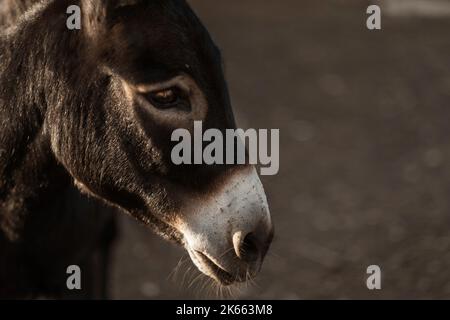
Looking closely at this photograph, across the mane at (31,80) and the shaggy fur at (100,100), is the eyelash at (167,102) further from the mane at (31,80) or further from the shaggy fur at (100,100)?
the mane at (31,80)

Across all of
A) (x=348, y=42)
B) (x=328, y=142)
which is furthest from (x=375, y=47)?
(x=328, y=142)

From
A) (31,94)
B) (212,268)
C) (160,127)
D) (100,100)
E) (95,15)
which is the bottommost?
(212,268)

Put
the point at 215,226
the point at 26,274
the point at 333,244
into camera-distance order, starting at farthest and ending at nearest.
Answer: the point at 333,244
the point at 26,274
the point at 215,226

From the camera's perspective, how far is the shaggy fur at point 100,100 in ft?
Result: 10.7

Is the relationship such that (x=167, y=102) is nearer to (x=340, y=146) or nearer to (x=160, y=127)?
(x=160, y=127)

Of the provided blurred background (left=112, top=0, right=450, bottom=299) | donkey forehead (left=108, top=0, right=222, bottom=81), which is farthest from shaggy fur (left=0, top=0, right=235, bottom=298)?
blurred background (left=112, top=0, right=450, bottom=299)

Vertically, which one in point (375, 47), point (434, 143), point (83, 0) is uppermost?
point (375, 47)

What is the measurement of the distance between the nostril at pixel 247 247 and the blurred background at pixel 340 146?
564mm

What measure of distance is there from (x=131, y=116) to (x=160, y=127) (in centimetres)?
12

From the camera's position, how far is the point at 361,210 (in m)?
6.96

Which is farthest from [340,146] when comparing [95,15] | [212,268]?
[95,15]

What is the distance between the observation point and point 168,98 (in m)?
3.23
